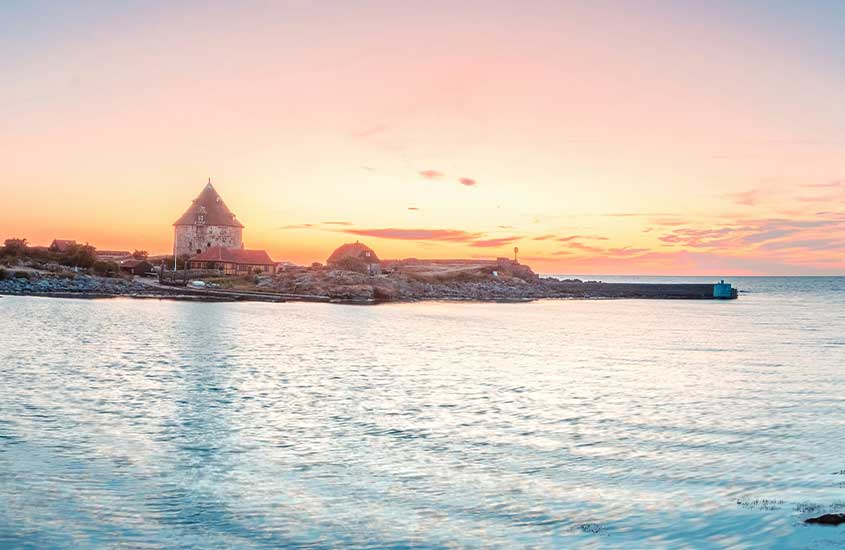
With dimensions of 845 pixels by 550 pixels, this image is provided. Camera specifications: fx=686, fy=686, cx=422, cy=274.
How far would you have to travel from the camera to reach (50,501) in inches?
490

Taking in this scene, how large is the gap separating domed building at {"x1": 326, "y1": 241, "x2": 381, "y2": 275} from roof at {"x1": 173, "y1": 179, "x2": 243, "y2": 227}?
2195 cm

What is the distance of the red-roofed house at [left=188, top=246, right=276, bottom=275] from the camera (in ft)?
435

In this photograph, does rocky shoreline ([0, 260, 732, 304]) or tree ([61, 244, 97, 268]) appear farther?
tree ([61, 244, 97, 268])

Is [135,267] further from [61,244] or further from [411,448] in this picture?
[411,448]

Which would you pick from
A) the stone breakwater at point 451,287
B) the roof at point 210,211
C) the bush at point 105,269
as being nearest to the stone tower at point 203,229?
the roof at point 210,211

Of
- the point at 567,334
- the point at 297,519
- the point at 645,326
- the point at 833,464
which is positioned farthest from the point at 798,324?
the point at 297,519

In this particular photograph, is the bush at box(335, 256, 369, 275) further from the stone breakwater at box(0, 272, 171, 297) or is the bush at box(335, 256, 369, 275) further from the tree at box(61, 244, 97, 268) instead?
the tree at box(61, 244, 97, 268)

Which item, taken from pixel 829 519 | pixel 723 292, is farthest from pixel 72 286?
pixel 723 292

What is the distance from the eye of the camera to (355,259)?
133500 millimetres

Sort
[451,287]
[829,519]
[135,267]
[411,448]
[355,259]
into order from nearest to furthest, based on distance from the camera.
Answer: [829,519], [411,448], [135,267], [451,287], [355,259]

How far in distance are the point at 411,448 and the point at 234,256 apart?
124250 mm

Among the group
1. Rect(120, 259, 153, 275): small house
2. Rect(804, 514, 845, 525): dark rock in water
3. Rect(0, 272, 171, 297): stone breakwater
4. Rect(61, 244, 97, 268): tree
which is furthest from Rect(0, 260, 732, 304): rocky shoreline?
Rect(804, 514, 845, 525): dark rock in water

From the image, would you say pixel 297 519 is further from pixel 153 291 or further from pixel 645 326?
pixel 153 291

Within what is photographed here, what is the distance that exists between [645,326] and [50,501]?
57.3 meters
